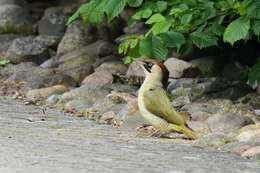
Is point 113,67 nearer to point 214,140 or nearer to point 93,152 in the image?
point 214,140

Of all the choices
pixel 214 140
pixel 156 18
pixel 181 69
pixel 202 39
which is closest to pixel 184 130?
pixel 214 140

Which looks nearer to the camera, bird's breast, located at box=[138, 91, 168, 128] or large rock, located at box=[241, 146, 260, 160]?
large rock, located at box=[241, 146, 260, 160]

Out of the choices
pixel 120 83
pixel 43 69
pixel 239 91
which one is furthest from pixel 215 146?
pixel 43 69

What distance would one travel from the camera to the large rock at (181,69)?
1165cm

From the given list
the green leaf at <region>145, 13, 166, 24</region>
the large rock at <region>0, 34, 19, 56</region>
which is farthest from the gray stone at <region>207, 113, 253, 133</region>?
the large rock at <region>0, 34, 19, 56</region>

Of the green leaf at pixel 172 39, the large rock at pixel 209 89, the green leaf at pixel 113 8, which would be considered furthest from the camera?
the large rock at pixel 209 89

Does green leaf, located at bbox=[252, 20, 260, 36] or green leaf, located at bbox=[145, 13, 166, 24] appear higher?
green leaf, located at bbox=[252, 20, 260, 36]

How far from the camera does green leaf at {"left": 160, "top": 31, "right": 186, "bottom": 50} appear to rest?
8.57 meters

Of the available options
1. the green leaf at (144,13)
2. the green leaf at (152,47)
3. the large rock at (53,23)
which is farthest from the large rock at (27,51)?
the green leaf at (152,47)

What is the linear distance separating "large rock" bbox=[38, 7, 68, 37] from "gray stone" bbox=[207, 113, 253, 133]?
284 inches

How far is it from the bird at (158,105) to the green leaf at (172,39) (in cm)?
26

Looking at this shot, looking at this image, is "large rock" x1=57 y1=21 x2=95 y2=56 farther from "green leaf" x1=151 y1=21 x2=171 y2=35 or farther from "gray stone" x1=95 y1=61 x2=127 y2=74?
"green leaf" x1=151 y1=21 x2=171 y2=35

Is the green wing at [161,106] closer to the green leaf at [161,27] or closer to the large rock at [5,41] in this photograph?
the green leaf at [161,27]

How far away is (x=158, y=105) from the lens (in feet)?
27.1
